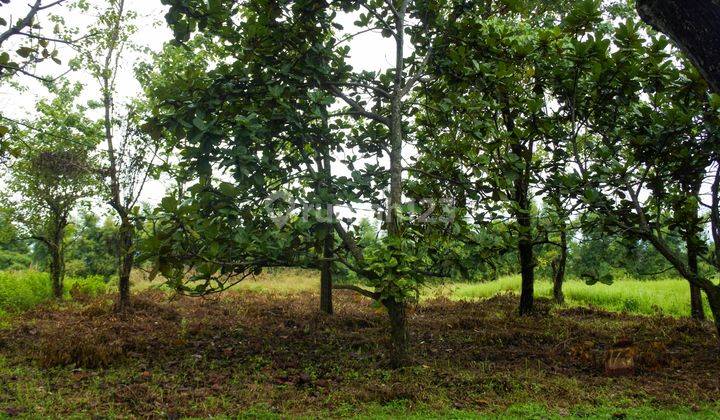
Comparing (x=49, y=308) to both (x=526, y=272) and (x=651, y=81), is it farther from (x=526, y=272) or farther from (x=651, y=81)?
(x=651, y=81)

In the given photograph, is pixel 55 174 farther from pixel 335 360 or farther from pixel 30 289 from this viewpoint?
pixel 335 360

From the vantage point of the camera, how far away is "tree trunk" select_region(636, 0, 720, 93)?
2729 mm

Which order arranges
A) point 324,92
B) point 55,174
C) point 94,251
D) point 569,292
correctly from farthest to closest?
point 94,251 < point 569,292 < point 55,174 < point 324,92

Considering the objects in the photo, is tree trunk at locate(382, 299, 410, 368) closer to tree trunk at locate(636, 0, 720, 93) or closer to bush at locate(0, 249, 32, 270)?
tree trunk at locate(636, 0, 720, 93)

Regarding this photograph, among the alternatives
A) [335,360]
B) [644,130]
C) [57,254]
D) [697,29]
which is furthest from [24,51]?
[57,254]

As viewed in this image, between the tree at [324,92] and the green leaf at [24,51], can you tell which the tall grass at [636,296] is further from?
the green leaf at [24,51]

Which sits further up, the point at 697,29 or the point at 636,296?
the point at 697,29

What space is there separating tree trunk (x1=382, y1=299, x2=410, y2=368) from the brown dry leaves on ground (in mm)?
227

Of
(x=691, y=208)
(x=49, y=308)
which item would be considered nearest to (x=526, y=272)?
(x=691, y=208)

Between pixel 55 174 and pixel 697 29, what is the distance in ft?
45.2

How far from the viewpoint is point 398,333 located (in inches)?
241

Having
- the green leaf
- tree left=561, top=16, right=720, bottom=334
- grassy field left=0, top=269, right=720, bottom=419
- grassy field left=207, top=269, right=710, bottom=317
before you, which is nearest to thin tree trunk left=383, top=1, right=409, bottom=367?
grassy field left=0, top=269, right=720, bottom=419

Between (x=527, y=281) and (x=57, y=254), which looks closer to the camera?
(x=527, y=281)

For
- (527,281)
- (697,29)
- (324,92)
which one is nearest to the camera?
(697,29)
